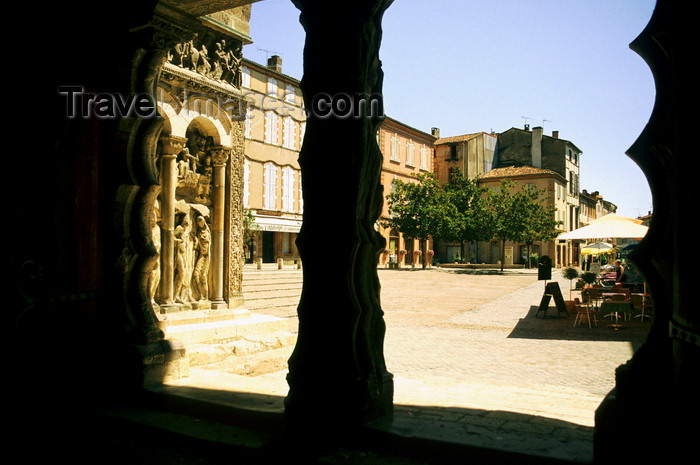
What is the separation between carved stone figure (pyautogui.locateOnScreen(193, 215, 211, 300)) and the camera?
7.61 meters

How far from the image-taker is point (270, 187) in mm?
35156

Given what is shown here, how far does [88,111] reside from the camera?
4629mm

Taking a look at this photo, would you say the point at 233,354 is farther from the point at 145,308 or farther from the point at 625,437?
the point at 625,437

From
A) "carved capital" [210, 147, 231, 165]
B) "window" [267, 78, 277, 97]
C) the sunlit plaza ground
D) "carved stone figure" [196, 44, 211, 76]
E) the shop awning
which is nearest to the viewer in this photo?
the sunlit plaza ground

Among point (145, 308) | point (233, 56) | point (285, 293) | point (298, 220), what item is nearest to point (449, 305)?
point (285, 293)

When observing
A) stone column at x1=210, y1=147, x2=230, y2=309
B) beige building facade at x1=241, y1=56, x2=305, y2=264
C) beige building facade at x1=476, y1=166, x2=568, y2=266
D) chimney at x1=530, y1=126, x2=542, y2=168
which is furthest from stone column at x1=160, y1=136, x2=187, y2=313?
chimney at x1=530, y1=126, x2=542, y2=168

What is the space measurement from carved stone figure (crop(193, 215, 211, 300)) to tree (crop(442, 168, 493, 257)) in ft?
113

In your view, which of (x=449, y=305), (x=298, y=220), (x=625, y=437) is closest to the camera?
(x=625, y=437)

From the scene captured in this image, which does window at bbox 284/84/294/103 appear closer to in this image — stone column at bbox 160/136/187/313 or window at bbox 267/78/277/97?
window at bbox 267/78/277/97

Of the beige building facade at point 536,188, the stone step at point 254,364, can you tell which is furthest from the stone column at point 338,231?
the beige building facade at point 536,188

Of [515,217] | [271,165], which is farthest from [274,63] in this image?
[515,217]

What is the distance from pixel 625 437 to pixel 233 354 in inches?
190

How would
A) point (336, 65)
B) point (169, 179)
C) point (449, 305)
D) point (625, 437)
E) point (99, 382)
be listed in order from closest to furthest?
point (625, 437)
point (336, 65)
point (99, 382)
point (169, 179)
point (449, 305)

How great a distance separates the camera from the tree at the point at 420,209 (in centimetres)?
4122
